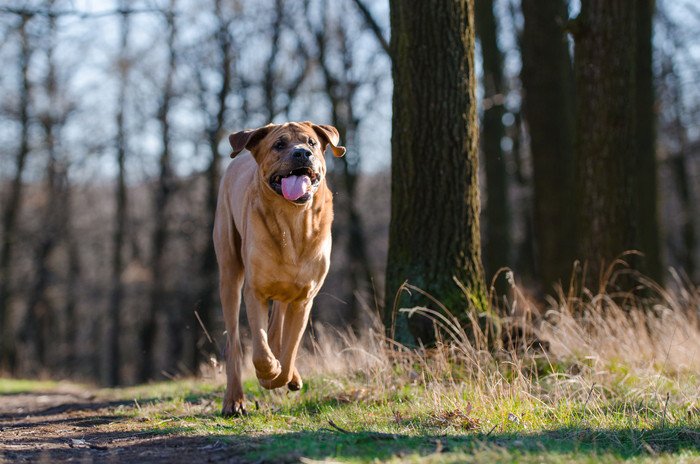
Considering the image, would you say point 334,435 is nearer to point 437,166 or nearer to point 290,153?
point 290,153

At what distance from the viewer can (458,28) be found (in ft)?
25.0

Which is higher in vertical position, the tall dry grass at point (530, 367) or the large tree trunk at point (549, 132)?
the large tree trunk at point (549, 132)

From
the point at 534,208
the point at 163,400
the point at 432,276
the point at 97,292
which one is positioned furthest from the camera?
the point at 97,292

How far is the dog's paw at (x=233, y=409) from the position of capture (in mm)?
6297

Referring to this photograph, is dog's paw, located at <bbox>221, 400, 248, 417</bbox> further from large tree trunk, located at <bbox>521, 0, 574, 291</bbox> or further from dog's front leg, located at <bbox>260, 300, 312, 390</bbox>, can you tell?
large tree trunk, located at <bbox>521, 0, 574, 291</bbox>

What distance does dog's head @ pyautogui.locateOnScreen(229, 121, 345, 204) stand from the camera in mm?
5730

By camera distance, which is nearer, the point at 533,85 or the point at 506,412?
the point at 506,412

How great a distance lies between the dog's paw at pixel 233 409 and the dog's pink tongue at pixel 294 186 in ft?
5.79

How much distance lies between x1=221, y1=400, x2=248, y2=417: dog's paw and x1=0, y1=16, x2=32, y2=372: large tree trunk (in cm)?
1985

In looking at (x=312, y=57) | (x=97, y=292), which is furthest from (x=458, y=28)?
(x=97, y=292)

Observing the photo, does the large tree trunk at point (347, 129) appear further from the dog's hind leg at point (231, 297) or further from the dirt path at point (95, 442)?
the dirt path at point (95, 442)

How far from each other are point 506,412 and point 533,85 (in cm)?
902

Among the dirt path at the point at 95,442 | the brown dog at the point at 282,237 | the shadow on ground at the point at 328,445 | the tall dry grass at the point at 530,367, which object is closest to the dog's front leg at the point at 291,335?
→ the brown dog at the point at 282,237

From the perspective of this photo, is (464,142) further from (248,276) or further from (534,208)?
(534,208)
